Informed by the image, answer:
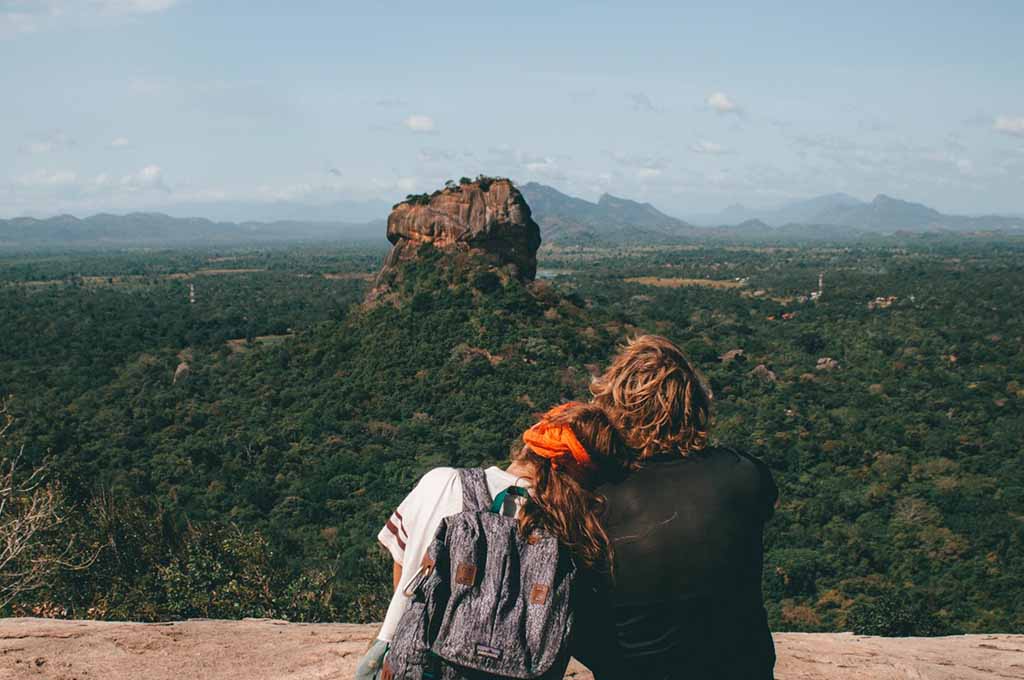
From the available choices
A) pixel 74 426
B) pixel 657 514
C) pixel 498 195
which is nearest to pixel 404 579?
pixel 657 514

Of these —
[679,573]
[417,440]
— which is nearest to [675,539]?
[679,573]

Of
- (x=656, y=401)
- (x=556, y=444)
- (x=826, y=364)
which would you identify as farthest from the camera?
(x=826, y=364)

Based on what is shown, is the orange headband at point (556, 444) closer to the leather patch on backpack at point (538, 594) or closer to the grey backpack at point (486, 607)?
the grey backpack at point (486, 607)

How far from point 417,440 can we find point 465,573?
21.5 m

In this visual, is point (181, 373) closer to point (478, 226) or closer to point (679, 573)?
point (478, 226)

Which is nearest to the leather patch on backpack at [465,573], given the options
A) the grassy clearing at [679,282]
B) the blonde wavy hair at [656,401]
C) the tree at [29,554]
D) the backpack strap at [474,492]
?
the backpack strap at [474,492]

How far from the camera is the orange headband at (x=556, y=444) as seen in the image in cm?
240

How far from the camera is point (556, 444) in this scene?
2400mm

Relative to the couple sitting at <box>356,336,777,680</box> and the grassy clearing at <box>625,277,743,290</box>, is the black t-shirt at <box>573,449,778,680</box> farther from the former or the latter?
the grassy clearing at <box>625,277,743,290</box>

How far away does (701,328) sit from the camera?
47812mm

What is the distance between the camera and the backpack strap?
2.40 m

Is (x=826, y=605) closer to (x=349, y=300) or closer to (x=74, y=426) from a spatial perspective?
(x=74, y=426)

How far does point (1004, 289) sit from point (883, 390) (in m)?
43.8

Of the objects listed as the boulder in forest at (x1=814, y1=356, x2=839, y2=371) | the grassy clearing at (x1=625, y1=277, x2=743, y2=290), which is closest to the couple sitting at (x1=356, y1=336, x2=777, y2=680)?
the boulder in forest at (x1=814, y1=356, x2=839, y2=371)
